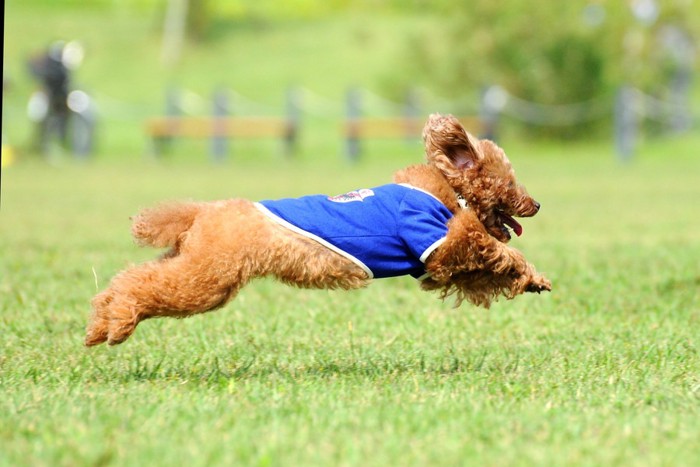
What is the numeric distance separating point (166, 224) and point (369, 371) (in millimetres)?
1082

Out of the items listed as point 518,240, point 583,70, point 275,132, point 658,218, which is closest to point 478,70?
point 583,70

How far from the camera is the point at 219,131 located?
25.4 metres

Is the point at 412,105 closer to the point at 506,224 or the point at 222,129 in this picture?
the point at 222,129

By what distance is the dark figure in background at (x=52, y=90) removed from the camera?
23.2 meters

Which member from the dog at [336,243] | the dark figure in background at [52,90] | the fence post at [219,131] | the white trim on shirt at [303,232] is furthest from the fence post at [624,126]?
the white trim on shirt at [303,232]

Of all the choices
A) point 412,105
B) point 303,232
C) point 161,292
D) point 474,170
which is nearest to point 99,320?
point 161,292

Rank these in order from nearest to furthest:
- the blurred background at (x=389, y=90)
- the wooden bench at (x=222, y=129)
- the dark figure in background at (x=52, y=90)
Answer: the dark figure in background at (x=52, y=90)
the blurred background at (x=389, y=90)
the wooden bench at (x=222, y=129)

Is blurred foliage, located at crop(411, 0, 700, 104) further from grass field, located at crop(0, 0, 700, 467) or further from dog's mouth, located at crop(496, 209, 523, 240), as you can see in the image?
dog's mouth, located at crop(496, 209, 523, 240)

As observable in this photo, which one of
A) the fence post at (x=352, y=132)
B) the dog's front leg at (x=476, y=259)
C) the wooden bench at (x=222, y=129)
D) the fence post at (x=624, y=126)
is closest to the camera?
the dog's front leg at (x=476, y=259)

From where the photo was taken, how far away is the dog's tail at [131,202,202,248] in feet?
14.7

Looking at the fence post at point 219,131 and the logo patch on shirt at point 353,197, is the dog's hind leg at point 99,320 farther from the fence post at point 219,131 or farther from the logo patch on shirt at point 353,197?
the fence post at point 219,131

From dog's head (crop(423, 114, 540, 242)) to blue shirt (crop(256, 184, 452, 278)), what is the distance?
9.2 inches

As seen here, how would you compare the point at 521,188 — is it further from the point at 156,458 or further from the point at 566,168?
the point at 566,168

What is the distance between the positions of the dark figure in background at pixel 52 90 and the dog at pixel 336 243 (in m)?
19.7
